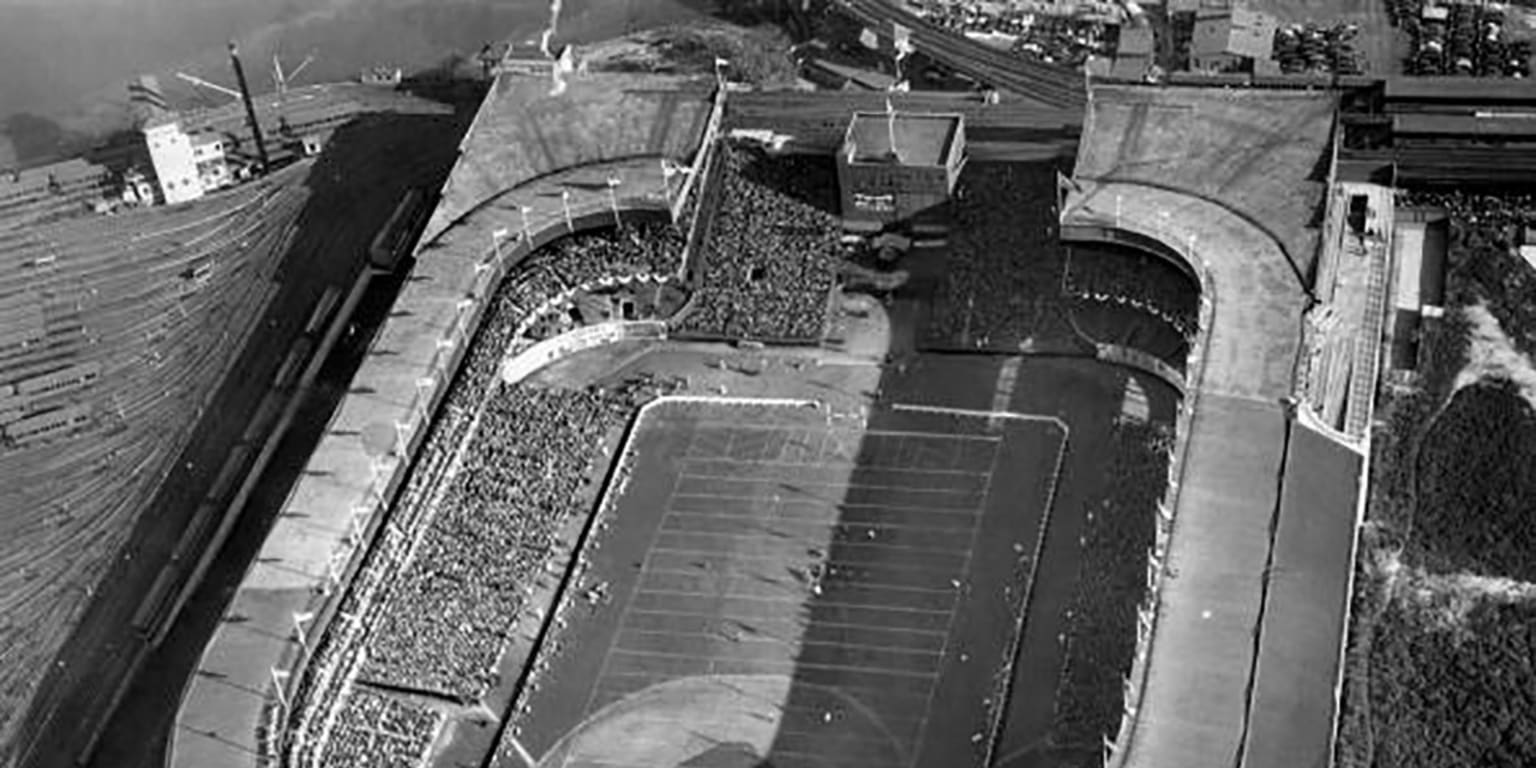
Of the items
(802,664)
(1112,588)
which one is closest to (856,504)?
(802,664)

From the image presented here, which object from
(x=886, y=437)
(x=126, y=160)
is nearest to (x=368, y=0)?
(x=126, y=160)

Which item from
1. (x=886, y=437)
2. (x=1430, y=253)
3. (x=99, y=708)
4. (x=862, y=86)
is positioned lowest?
(x=99, y=708)

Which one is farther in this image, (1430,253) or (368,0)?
(368,0)

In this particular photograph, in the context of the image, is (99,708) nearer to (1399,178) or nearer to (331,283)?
(331,283)

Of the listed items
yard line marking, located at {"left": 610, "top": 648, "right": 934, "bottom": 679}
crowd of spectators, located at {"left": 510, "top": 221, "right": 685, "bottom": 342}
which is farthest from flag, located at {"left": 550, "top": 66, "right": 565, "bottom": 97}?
yard line marking, located at {"left": 610, "top": 648, "right": 934, "bottom": 679}

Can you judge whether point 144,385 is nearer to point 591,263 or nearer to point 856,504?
point 591,263

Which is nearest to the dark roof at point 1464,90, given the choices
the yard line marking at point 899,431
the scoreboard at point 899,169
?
the scoreboard at point 899,169

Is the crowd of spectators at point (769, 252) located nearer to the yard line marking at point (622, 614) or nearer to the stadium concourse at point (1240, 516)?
the yard line marking at point (622, 614)

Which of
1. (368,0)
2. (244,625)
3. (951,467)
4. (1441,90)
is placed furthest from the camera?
(368,0)
